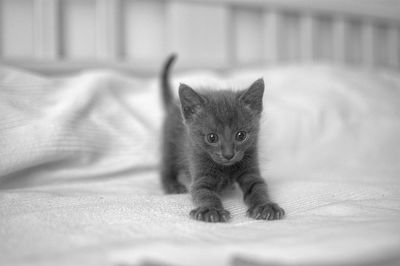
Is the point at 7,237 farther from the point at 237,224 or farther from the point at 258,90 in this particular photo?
the point at 258,90

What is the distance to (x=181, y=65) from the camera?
224 cm

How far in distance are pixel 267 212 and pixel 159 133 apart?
91cm

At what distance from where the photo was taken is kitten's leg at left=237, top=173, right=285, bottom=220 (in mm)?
1041

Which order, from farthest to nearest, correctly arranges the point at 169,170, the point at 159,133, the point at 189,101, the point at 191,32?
the point at 191,32 < the point at 159,133 < the point at 169,170 < the point at 189,101

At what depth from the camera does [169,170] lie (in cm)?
159

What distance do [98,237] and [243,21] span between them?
82.4 inches

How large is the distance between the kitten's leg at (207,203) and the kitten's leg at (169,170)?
10.7 inches

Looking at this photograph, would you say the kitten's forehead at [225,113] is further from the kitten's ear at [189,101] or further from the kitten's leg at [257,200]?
the kitten's leg at [257,200]

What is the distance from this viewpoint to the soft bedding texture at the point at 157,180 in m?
0.70

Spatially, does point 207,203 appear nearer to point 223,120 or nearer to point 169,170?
point 223,120

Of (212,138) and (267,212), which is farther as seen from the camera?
(212,138)

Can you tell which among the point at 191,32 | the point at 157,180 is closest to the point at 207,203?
the point at 157,180

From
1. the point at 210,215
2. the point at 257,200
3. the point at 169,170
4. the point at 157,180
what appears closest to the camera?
the point at 210,215

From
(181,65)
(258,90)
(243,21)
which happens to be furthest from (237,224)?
(243,21)
